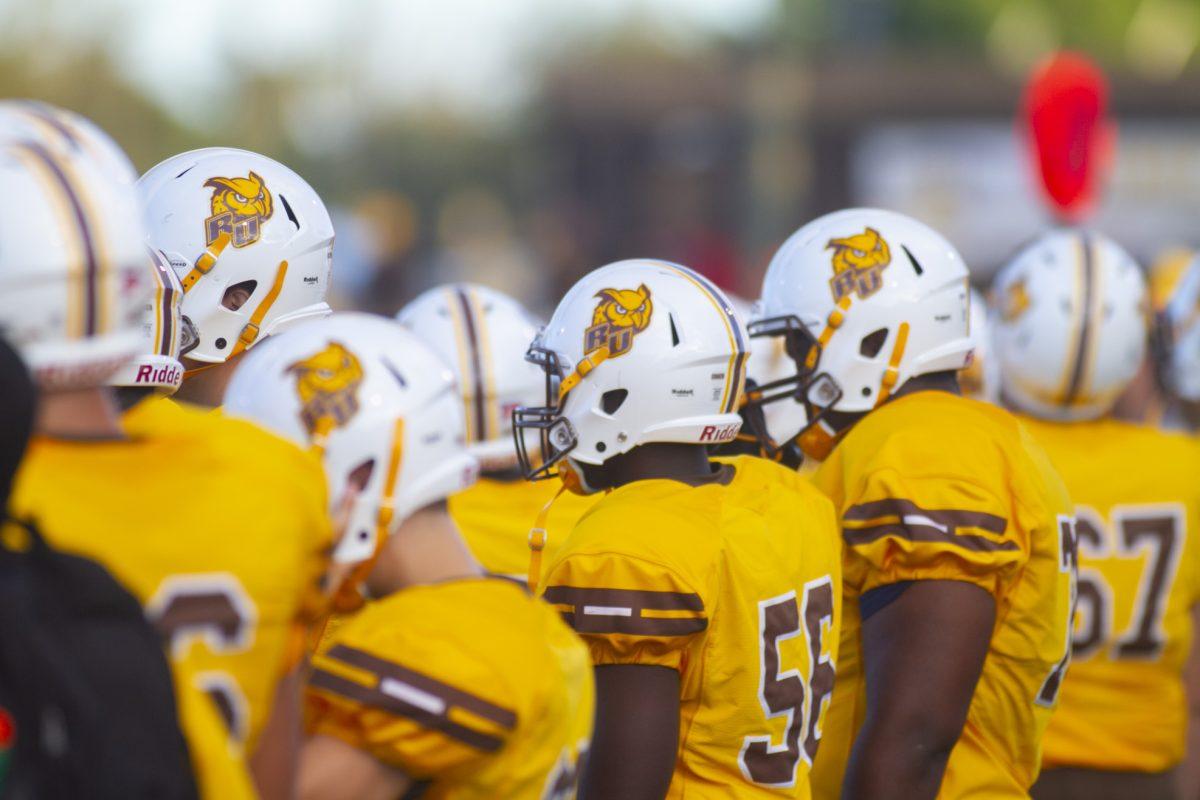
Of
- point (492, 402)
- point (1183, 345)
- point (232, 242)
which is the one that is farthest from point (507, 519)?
point (1183, 345)

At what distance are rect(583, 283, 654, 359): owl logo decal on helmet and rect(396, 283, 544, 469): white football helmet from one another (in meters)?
1.25

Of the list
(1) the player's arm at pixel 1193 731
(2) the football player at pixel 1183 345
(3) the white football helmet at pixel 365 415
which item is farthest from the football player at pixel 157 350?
(2) the football player at pixel 1183 345

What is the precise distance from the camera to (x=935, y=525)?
3.68m

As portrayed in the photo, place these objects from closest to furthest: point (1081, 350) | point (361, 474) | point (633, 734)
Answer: point (361, 474) → point (633, 734) → point (1081, 350)

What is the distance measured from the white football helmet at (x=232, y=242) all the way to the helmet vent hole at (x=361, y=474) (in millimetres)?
1405

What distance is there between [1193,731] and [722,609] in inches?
103

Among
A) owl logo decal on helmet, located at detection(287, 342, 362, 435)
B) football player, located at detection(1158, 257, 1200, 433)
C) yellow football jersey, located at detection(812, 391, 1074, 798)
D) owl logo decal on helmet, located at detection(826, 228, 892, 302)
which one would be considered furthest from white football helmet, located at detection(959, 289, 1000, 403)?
owl logo decal on helmet, located at detection(287, 342, 362, 435)

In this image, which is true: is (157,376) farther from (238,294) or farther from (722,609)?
(722,609)

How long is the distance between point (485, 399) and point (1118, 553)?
2041 millimetres

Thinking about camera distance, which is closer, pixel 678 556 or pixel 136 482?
pixel 136 482

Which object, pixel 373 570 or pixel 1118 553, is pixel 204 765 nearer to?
pixel 373 570

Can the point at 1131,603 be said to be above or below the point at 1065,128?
below

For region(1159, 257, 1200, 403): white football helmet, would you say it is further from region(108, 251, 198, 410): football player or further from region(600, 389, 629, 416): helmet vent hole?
region(108, 251, 198, 410): football player

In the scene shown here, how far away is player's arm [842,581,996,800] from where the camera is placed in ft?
11.9
